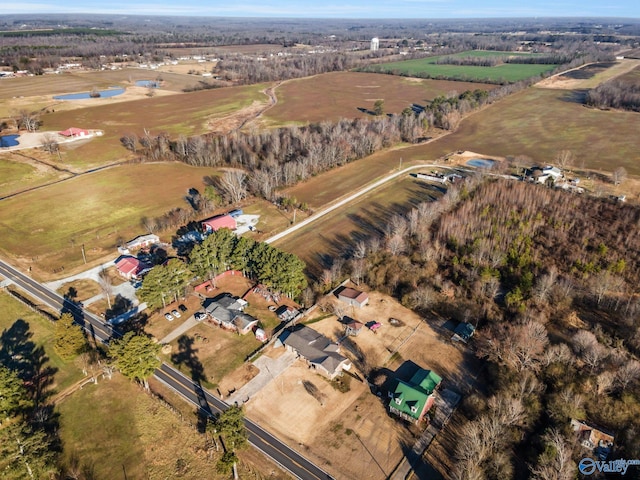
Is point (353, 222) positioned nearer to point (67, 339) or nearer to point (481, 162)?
point (67, 339)

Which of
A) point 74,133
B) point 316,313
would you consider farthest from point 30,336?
point 74,133

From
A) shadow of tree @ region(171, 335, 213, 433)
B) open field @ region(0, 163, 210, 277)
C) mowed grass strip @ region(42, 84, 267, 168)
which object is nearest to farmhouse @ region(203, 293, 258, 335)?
shadow of tree @ region(171, 335, 213, 433)

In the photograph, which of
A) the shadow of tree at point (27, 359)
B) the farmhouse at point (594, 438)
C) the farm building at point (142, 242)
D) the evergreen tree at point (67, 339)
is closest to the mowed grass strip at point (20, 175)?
the farm building at point (142, 242)

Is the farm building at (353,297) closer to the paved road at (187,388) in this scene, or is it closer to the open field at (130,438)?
the paved road at (187,388)

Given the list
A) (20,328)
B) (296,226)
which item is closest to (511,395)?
(296,226)

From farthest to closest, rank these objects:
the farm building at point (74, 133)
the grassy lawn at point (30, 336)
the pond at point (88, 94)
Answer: the pond at point (88, 94), the farm building at point (74, 133), the grassy lawn at point (30, 336)

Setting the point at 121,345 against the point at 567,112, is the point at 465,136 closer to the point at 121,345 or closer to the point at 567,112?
the point at 567,112

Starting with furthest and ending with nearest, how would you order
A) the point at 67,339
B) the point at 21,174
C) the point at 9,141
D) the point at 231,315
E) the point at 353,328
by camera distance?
the point at 9,141
the point at 21,174
the point at 231,315
the point at 353,328
the point at 67,339
